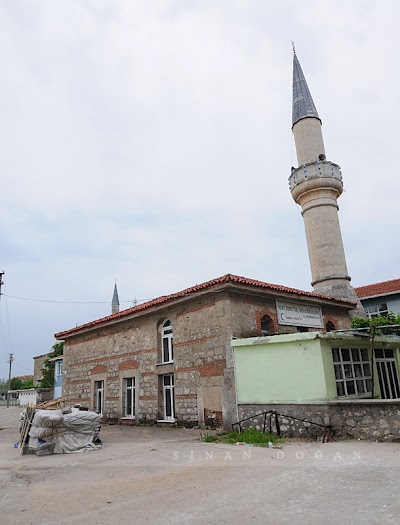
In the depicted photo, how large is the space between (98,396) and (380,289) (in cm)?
1483

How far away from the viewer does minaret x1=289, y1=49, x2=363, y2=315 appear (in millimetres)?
18562

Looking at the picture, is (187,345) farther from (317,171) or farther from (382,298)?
(382,298)

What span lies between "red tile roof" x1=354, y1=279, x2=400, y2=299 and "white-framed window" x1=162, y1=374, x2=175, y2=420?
1213 centimetres

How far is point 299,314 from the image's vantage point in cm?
1395

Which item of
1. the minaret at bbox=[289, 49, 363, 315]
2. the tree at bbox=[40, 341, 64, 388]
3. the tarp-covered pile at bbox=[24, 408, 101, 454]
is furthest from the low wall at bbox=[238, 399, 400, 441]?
the tree at bbox=[40, 341, 64, 388]

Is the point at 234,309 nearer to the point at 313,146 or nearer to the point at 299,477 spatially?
the point at 299,477

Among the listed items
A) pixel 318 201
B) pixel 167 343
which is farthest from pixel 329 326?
pixel 318 201

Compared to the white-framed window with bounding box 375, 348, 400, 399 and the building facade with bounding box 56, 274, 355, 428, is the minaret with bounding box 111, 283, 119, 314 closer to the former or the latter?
the building facade with bounding box 56, 274, 355, 428

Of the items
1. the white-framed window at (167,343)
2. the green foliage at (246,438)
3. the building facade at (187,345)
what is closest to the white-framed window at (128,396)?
the building facade at (187,345)

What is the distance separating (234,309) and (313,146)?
12003mm

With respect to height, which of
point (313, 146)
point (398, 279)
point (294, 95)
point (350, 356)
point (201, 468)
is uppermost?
point (294, 95)

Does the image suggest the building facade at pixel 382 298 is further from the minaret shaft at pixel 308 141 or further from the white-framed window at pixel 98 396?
the white-framed window at pixel 98 396

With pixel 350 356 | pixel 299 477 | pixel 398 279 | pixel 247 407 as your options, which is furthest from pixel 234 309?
pixel 398 279

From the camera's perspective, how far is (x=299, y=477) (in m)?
5.77
